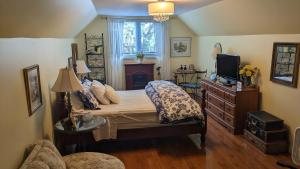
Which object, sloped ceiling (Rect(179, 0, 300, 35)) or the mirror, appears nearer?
sloped ceiling (Rect(179, 0, 300, 35))

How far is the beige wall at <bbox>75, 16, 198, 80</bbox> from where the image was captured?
6266 mm

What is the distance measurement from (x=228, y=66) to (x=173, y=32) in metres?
2.43

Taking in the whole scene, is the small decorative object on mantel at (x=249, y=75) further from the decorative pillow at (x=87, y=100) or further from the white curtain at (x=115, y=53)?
the white curtain at (x=115, y=53)

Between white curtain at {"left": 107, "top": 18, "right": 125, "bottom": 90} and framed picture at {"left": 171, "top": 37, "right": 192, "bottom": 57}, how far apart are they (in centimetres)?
146

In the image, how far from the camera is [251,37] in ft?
14.3

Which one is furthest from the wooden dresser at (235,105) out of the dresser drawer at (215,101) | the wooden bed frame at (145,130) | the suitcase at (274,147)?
the wooden bed frame at (145,130)

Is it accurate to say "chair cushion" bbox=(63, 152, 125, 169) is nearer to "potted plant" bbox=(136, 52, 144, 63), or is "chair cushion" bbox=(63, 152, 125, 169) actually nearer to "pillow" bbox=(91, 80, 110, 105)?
"pillow" bbox=(91, 80, 110, 105)

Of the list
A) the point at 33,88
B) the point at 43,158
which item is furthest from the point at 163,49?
the point at 43,158

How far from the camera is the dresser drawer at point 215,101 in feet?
15.0

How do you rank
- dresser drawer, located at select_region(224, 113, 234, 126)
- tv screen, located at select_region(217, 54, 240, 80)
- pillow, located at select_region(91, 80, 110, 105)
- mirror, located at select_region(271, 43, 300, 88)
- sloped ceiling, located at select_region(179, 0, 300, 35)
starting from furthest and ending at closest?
tv screen, located at select_region(217, 54, 240, 80) < dresser drawer, located at select_region(224, 113, 234, 126) < pillow, located at select_region(91, 80, 110, 105) < mirror, located at select_region(271, 43, 300, 88) < sloped ceiling, located at select_region(179, 0, 300, 35)

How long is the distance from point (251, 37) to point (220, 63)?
89 centimetres

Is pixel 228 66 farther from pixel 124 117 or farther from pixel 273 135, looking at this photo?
pixel 124 117

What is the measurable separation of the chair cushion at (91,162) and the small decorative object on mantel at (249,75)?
278cm

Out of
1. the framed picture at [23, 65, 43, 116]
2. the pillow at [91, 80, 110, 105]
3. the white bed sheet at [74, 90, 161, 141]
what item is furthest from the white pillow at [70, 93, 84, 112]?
the framed picture at [23, 65, 43, 116]
